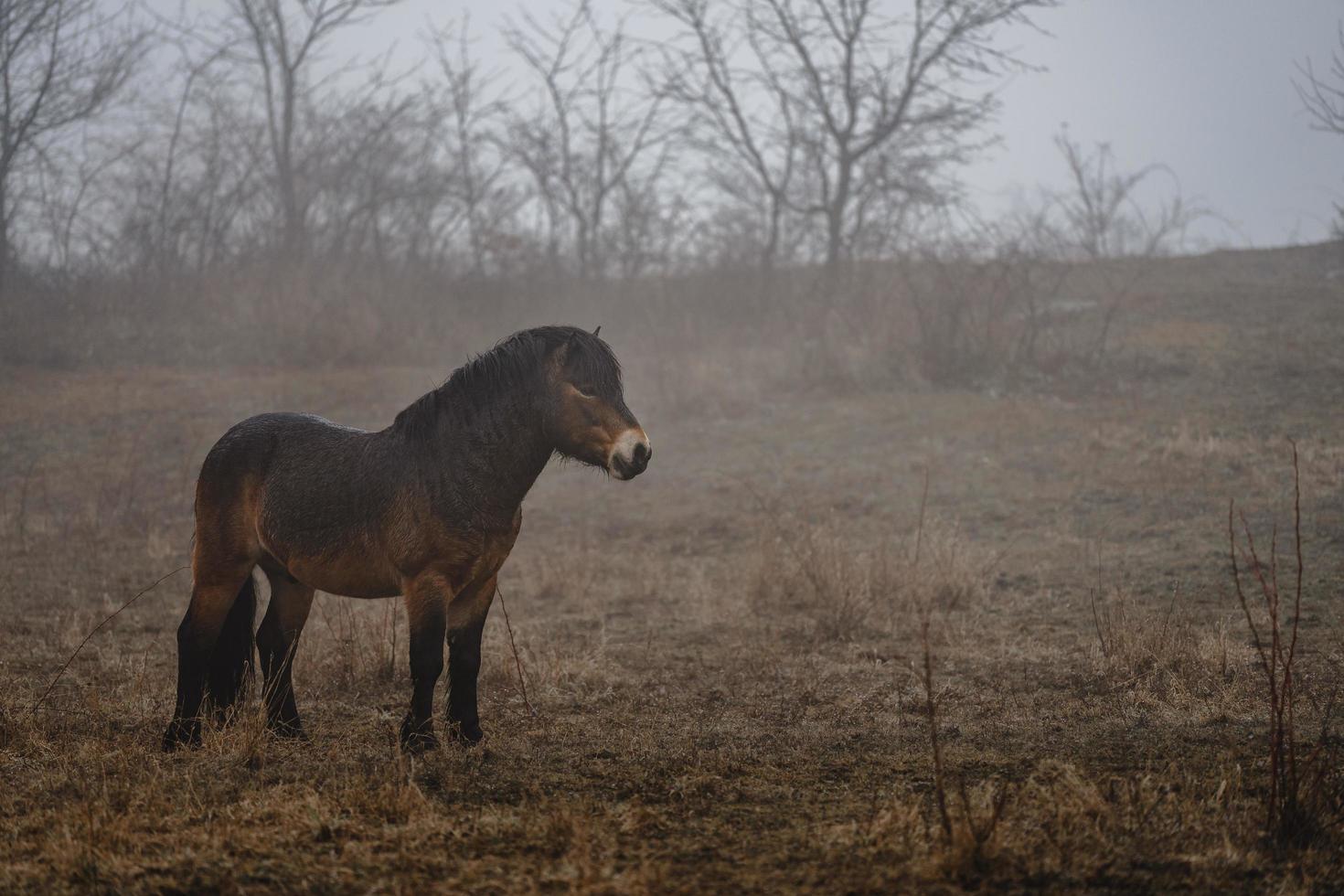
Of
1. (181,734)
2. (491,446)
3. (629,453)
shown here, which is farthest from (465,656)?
(181,734)

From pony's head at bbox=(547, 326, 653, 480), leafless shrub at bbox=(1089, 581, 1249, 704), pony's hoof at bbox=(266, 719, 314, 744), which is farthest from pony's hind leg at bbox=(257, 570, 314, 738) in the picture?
leafless shrub at bbox=(1089, 581, 1249, 704)

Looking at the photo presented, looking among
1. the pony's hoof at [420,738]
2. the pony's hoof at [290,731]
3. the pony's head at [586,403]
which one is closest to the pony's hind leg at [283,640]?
the pony's hoof at [290,731]

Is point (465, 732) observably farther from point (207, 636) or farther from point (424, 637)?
point (207, 636)

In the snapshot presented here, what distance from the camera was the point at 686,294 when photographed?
20.0 meters

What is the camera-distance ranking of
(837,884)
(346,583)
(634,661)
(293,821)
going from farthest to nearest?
(634,661) → (346,583) → (293,821) → (837,884)

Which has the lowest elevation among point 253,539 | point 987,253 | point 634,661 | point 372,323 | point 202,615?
point 634,661

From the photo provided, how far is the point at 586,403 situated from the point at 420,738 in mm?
1507

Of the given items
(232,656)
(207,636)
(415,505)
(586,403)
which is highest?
(586,403)

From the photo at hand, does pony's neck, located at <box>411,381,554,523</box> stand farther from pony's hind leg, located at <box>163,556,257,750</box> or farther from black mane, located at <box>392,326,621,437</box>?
pony's hind leg, located at <box>163,556,257,750</box>

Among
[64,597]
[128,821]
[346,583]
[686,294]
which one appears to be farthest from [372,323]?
[128,821]

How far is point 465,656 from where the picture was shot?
4395mm

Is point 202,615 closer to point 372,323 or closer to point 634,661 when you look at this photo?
point 634,661

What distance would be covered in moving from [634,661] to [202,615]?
8.62 ft

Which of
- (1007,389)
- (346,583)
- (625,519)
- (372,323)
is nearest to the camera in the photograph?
(346,583)
